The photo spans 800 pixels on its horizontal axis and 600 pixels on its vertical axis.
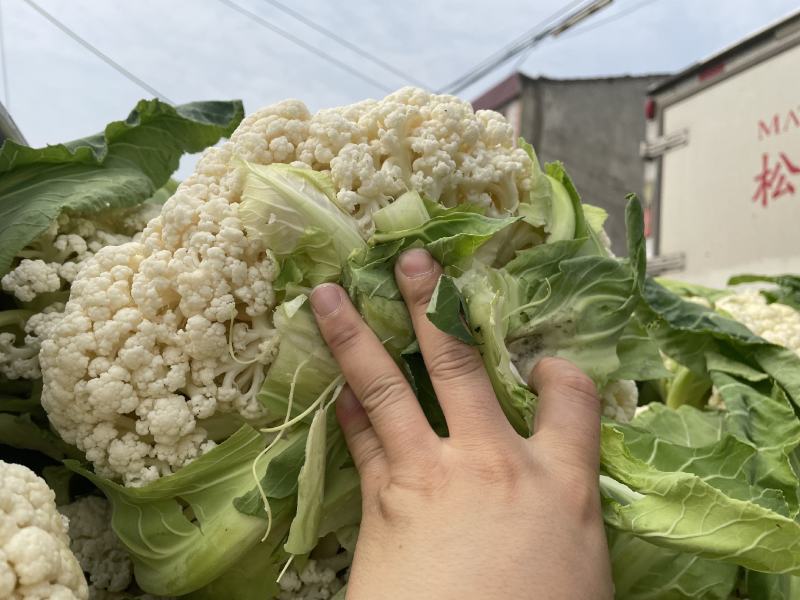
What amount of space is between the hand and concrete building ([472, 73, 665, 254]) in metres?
7.40

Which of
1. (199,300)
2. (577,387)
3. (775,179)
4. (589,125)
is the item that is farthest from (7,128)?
(589,125)

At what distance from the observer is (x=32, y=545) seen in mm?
707

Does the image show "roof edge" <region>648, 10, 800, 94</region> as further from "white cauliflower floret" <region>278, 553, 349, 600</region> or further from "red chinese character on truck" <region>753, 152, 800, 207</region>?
"white cauliflower floret" <region>278, 553, 349, 600</region>

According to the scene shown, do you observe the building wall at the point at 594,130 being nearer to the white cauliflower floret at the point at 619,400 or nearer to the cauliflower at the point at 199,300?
the white cauliflower floret at the point at 619,400

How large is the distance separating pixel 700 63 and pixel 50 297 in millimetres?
4097

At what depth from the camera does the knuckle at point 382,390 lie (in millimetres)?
870

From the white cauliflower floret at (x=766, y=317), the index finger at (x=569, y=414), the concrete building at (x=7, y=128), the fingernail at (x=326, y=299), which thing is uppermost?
the concrete building at (x=7, y=128)

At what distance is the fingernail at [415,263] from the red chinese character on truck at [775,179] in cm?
322

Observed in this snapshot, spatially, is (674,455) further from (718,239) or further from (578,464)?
(718,239)

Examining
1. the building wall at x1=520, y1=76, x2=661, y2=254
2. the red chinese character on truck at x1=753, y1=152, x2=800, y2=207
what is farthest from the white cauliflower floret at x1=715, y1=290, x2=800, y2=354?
the building wall at x1=520, y1=76, x2=661, y2=254

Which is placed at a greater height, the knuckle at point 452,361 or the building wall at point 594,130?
the building wall at point 594,130

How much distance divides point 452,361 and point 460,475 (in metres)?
0.14

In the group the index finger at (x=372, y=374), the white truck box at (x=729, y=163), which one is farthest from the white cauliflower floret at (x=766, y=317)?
the white truck box at (x=729, y=163)

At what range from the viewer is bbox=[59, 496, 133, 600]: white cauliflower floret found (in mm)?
990
